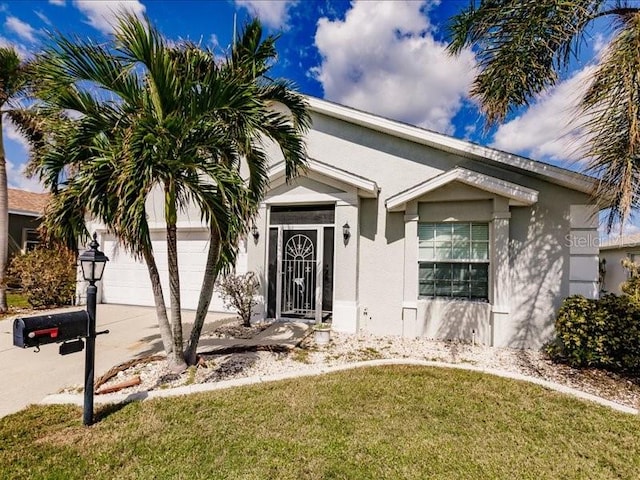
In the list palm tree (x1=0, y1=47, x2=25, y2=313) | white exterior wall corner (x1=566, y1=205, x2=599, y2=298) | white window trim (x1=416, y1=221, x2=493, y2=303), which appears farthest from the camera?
palm tree (x1=0, y1=47, x2=25, y2=313)

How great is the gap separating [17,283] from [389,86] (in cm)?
1673

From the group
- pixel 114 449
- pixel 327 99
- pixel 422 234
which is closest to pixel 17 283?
pixel 114 449

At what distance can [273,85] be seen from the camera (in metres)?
6.05

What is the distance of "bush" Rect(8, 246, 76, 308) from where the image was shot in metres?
11.5

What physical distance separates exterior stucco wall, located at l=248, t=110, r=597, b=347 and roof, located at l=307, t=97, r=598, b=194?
186mm

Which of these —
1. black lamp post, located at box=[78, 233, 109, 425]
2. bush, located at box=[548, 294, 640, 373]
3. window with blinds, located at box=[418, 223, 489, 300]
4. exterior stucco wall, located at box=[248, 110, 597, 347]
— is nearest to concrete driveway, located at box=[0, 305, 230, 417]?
black lamp post, located at box=[78, 233, 109, 425]

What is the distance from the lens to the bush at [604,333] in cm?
582

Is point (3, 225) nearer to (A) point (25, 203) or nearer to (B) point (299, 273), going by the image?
(A) point (25, 203)

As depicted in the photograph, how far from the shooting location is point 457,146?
8453 millimetres

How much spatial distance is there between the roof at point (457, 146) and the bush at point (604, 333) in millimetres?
2411

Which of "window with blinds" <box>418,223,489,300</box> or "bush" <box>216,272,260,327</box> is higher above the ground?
"window with blinds" <box>418,223,489,300</box>

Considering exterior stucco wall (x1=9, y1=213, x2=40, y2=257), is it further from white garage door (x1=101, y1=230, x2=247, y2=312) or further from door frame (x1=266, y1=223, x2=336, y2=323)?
door frame (x1=266, y1=223, x2=336, y2=323)

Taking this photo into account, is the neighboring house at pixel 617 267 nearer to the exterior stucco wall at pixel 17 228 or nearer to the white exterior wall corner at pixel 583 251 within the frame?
the white exterior wall corner at pixel 583 251

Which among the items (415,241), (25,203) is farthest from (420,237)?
(25,203)
